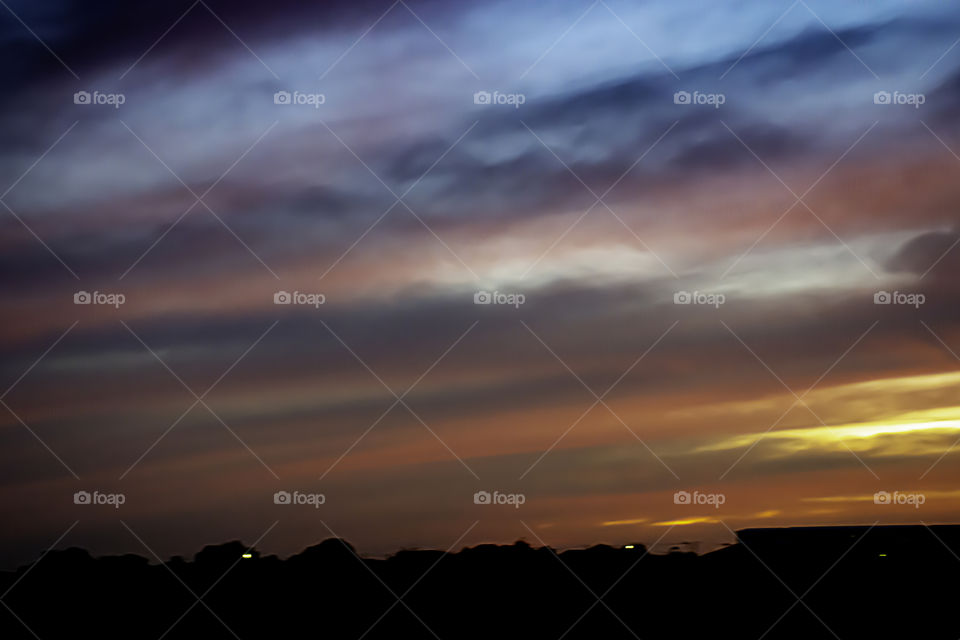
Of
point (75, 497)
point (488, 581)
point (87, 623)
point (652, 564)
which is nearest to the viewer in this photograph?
point (75, 497)

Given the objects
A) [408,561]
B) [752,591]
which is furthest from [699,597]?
[408,561]

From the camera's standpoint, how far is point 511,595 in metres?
30.0

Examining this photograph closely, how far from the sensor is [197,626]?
1027 inches

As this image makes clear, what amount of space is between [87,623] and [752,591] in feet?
67.4

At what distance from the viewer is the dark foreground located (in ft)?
87.4

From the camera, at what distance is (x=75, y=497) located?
20.5m

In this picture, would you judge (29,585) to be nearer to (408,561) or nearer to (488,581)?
(408,561)

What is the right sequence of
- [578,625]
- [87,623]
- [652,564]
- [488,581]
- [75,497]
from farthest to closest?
[652,564], [488,581], [578,625], [87,623], [75,497]

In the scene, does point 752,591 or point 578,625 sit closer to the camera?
point 578,625

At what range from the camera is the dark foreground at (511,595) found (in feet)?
87.4

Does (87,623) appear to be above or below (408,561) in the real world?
below

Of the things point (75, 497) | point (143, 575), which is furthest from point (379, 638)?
point (75, 497)

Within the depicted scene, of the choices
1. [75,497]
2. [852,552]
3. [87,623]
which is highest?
[852,552]

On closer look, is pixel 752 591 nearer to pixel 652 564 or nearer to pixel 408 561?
pixel 652 564
